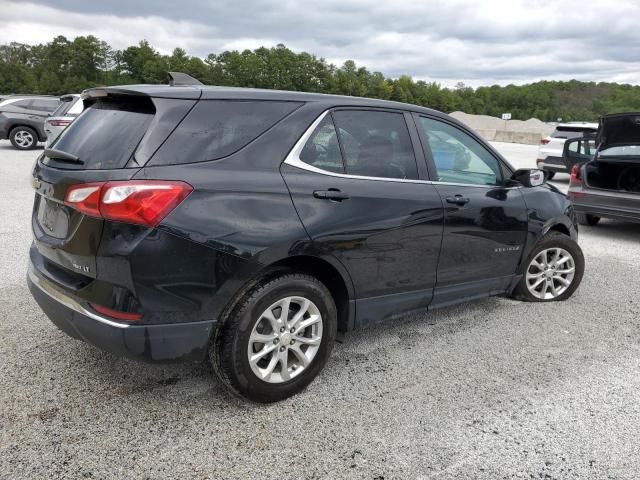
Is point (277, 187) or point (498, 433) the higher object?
point (277, 187)

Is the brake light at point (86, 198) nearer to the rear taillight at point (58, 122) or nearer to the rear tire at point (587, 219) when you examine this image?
the rear tire at point (587, 219)

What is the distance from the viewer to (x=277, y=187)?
2.72m

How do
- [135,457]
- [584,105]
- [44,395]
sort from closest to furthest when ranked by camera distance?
[135,457] → [44,395] → [584,105]

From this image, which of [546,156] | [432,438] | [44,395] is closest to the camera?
[432,438]

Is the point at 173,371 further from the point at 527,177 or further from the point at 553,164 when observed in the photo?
the point at 553,164

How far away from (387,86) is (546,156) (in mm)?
92562

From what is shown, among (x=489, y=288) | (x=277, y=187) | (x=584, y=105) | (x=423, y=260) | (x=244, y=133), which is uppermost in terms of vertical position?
(x=584, y=105)

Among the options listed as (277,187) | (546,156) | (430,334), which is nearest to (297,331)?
(277,187)

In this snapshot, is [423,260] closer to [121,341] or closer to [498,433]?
[498,433]

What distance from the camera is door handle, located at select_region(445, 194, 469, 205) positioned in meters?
3.54

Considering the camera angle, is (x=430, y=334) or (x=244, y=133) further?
(x=430, y=334)

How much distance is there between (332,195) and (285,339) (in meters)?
0.83

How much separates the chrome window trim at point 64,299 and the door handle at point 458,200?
2.18 metres

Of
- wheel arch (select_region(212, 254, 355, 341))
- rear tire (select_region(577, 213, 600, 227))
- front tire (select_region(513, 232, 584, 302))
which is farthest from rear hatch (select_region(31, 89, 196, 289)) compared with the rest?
rear tire (select_region(577, 213, 600, 227))
